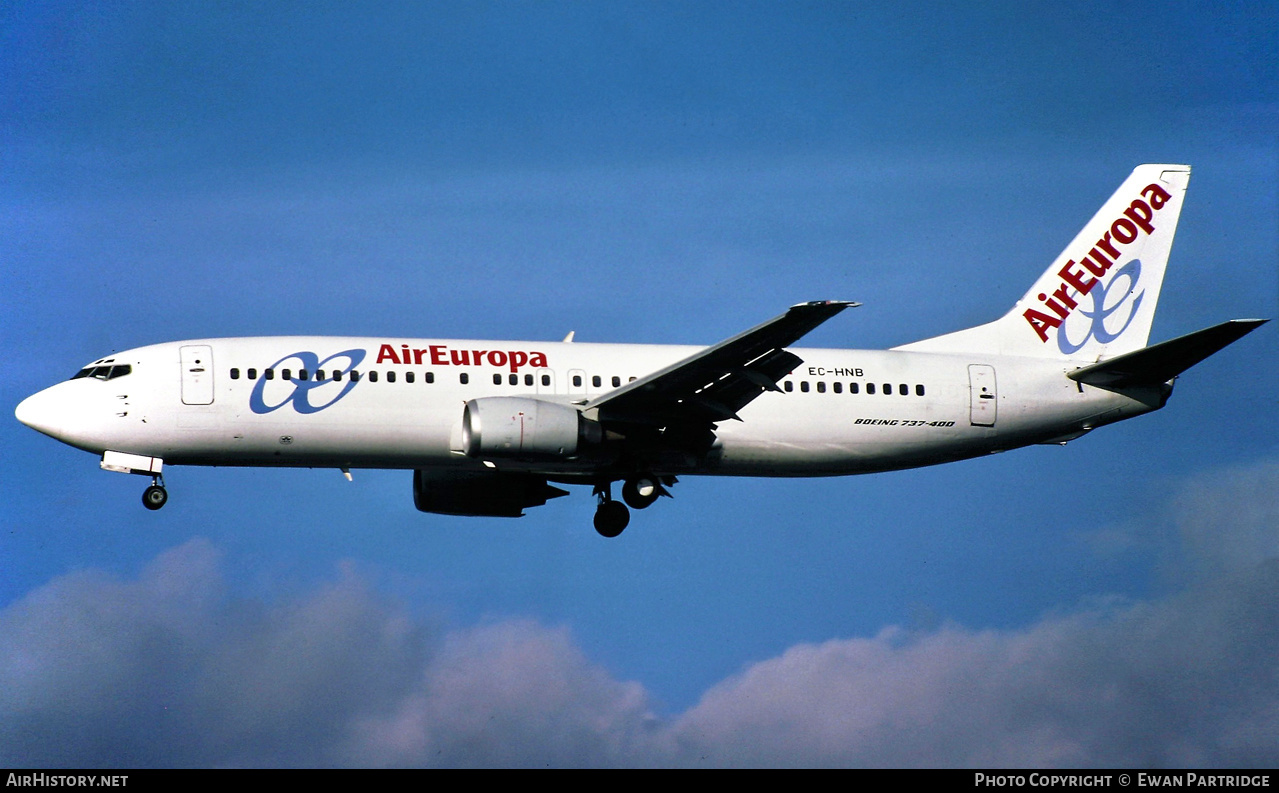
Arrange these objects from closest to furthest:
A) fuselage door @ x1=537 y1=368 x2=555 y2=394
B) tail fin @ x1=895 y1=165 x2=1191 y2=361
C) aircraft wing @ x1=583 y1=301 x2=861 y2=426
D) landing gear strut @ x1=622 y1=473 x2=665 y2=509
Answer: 1. aircraft wing @ x1=583 y1=301 x2=861 y2=426
2. fuselage door @ x1=537 y1=368 x2=555 y2=394
3. landing gear strut @ x1=622 y1=473 x2=665 y2=509
4. tail fin @ x1=895 y1=165 x2=1191 y2=361

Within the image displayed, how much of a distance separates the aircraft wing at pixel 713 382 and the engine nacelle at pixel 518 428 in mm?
1210

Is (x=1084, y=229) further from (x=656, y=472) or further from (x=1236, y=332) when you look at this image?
(x=656, y=472)

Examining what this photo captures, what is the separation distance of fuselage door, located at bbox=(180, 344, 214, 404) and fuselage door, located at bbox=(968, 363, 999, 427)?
788 inches

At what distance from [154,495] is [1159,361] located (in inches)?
1026

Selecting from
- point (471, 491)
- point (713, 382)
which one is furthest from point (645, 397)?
point (471, 491)

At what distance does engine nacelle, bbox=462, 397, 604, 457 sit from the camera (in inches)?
1633

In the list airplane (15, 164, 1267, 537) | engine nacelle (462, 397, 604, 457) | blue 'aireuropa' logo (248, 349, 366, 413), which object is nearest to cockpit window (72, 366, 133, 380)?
airplane (15, 164, 1267, 537)

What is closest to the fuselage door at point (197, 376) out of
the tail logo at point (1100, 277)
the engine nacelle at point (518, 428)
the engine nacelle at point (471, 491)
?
the engine nacelle at point (518, 428)

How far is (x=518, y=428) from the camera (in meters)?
41.6

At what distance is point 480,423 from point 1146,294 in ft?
67.8

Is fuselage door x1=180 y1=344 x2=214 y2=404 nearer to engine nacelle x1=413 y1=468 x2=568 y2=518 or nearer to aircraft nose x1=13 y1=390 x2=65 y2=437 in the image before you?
aircraft nose x1=13 y1=390 x2=65 y2=437

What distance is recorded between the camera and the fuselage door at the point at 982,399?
46.8 m

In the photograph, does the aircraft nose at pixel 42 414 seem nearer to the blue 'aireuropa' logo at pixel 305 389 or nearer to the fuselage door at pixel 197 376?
the fuselage door at pixel 197 376
